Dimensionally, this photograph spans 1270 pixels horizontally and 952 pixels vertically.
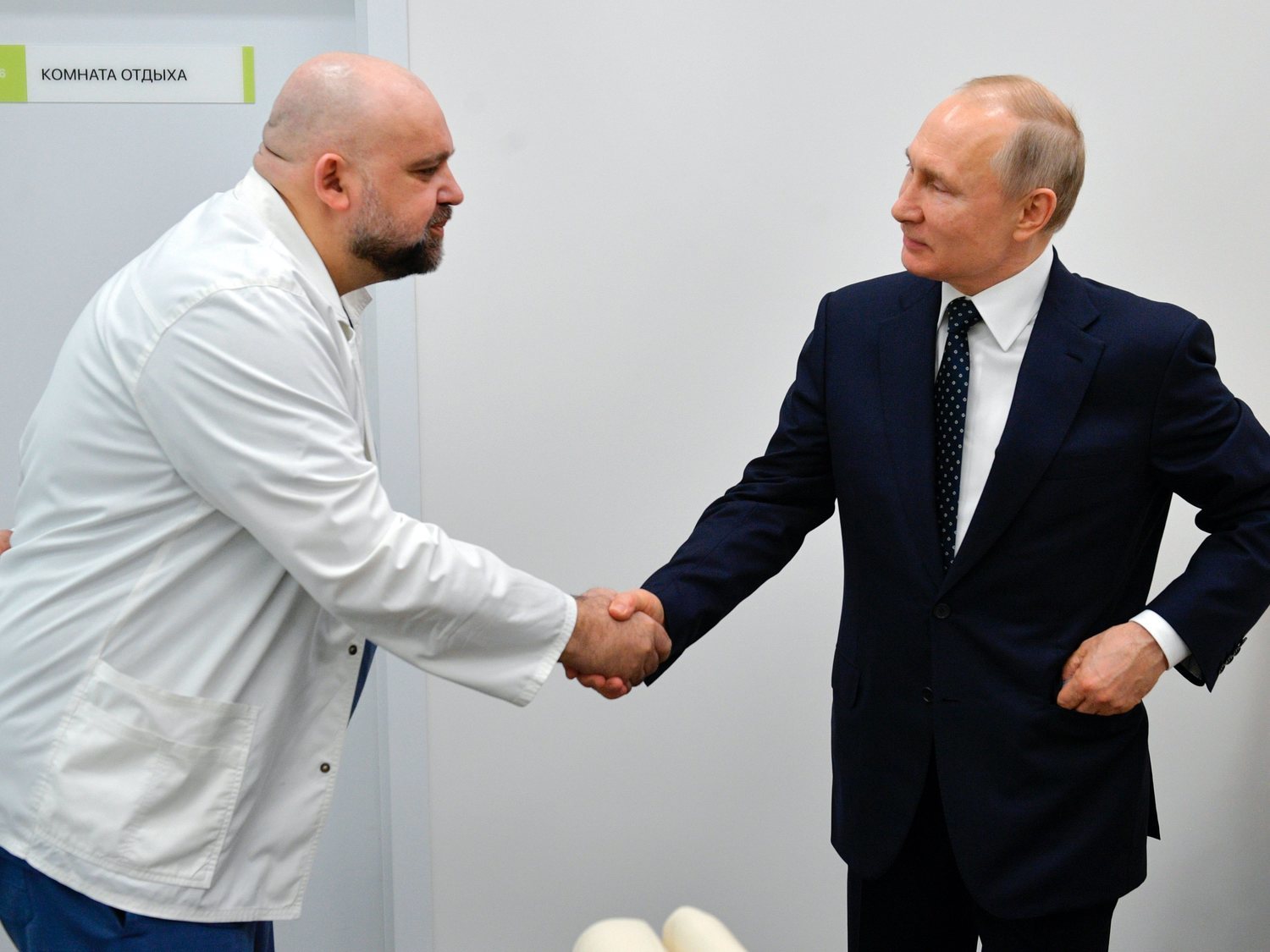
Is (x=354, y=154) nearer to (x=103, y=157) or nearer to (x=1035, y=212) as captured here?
(x=1035, y=212)

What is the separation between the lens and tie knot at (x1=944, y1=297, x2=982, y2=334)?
1774 mm

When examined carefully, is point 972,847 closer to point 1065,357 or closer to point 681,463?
point 1065,357

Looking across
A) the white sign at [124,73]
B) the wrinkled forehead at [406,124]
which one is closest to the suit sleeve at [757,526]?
the wrinkled forehead at [406,124]

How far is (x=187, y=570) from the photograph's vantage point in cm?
152

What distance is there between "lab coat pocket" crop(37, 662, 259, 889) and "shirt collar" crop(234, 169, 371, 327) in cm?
54

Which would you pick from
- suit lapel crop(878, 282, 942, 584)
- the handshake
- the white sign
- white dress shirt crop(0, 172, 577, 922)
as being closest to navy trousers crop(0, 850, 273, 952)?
white dress shirt crop(0, 172, 577, 922)

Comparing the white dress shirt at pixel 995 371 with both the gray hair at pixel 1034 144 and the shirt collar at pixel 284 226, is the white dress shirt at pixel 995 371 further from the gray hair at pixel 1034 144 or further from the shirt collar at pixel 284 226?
the shirt collar at pixel 284 226

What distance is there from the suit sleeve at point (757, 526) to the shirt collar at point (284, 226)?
0.72 metres

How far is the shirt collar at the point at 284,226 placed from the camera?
1.61 m

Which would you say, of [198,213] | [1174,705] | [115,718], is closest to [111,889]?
[115,718]

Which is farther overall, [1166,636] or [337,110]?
[1166,636]

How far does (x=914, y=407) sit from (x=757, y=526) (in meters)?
0.38

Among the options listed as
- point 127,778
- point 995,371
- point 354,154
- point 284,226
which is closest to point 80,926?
point 127,778

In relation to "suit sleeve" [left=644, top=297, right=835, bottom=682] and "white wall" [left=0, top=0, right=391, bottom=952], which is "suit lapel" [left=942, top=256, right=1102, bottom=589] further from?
"white wall" [left=0, top=0, right=391, bottom=952]
